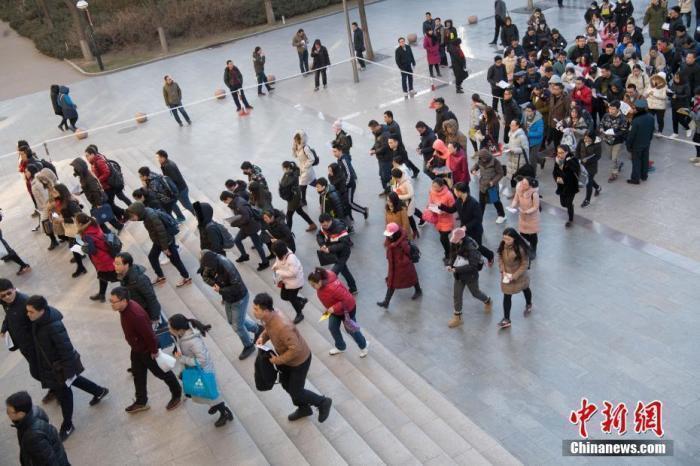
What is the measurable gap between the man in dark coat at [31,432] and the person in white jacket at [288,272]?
357 cm

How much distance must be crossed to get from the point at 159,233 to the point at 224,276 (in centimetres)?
236

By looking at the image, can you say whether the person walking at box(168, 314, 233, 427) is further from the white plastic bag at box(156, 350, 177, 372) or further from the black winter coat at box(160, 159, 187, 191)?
the black winter coat at box(160, 159, 187, 191)

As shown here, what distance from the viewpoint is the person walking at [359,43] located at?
22.4m

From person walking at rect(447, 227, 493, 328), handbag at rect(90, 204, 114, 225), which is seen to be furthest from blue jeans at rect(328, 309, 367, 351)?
handbag at rect(90, 204, 114, 225)

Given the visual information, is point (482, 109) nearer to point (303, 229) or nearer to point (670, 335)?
point (303, 229)

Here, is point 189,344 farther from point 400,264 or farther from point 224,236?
point 400,264

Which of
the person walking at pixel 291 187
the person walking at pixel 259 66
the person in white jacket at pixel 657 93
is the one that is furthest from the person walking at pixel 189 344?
the person walking at pixel 259 66

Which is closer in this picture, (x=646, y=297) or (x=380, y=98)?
(x=646, y=297)

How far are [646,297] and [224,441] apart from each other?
6.11m

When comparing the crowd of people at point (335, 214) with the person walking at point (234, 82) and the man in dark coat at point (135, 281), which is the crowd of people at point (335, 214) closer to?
the man in dark coat at point (135, 281)

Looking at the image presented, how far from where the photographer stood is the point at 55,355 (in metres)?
7.95

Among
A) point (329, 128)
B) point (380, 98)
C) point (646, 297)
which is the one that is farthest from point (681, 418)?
point (380, 98)

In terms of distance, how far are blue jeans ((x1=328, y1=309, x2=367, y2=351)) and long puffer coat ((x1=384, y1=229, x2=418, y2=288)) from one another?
4.51 feet

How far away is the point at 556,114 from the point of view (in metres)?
13.8
